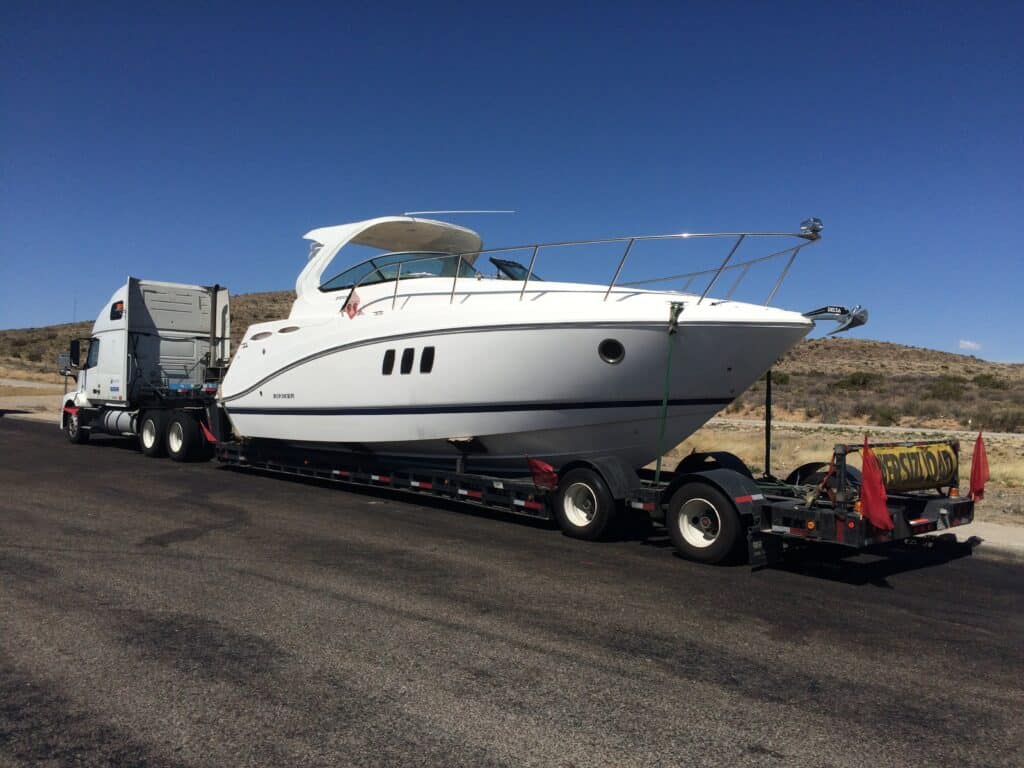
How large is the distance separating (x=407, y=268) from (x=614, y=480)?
452 cm

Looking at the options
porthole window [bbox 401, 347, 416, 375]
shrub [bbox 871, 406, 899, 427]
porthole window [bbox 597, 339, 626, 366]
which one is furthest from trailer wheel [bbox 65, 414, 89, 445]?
shrub [bbox 871, 406, 899, 427]

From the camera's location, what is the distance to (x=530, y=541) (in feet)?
30.2

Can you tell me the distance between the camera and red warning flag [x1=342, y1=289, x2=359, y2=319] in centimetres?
1175

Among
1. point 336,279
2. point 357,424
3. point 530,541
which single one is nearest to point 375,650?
point 530,541

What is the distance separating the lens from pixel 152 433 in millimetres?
17000

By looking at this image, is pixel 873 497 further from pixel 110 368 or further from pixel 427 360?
pixel 110 368

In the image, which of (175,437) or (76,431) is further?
(76,431)

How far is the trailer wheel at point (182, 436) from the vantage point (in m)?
16.0

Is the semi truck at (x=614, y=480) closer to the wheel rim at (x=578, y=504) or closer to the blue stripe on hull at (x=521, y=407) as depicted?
the wheel rim at (x=578, y=504)

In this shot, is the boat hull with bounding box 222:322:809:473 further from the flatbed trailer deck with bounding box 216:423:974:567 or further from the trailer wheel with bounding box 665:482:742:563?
the trailer wheel with bounding box 665:482:742:563

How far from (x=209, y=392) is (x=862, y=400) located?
2940 centimetres

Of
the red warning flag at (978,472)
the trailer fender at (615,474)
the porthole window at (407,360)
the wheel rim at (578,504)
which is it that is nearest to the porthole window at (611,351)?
the trailer fender at (615,474)

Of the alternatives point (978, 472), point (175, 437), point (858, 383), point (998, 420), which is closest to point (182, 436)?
point (175, 437)

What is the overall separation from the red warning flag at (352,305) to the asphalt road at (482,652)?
3610mm
